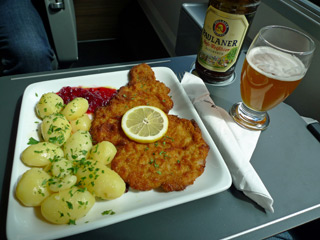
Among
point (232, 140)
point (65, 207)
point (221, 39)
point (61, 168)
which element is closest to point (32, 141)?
point (61, 168)

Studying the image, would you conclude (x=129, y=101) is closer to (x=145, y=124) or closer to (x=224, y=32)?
(x=145, y=124)

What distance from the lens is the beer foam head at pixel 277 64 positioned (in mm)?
929

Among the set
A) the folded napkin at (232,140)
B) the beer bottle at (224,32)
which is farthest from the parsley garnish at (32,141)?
the beer bottle at (224,32)

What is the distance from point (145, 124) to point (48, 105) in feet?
1.34

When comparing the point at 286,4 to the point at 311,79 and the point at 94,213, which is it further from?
the point at 94,213

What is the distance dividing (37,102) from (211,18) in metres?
0.85

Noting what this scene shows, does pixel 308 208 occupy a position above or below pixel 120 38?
above

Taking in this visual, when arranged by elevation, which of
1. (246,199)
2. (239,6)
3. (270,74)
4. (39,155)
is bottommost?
(246,199)

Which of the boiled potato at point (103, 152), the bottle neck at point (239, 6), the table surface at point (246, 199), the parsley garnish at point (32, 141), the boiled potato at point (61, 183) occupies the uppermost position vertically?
the bottle neck at point (239, 6)

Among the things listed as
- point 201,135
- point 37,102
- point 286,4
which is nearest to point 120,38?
point 286,4

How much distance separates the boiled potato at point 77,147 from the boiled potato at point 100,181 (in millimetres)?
70

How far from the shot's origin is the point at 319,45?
1391 mm

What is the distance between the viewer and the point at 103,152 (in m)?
0.92

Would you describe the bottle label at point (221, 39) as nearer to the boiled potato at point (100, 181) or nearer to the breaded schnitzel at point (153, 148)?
the breaded schnitzel at point (153, 148)
